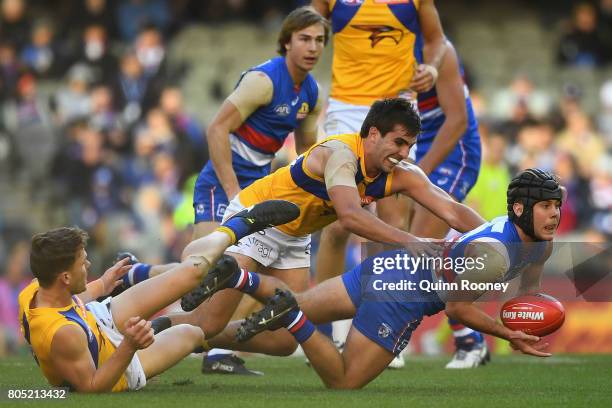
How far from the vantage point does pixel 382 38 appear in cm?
989

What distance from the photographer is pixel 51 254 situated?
7.36 meters

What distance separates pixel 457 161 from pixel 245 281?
2.83 metres

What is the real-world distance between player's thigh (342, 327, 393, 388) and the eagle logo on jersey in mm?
2728

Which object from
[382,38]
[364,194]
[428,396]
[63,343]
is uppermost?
[382,38]

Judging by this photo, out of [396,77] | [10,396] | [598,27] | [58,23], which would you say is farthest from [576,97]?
[10,396]

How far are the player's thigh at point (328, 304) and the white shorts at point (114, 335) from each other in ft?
3.88

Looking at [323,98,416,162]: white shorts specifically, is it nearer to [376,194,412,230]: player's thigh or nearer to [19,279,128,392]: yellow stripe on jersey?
[376,194,412,230]: player's thigh

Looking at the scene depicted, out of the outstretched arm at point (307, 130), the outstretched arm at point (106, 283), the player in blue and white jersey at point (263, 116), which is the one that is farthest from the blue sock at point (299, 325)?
the outstretched arm at point (307, 130)

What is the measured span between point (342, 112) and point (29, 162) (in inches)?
338

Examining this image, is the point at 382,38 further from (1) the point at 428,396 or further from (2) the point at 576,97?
(2) the point at 576,97

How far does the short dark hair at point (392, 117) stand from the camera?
26.4 ft

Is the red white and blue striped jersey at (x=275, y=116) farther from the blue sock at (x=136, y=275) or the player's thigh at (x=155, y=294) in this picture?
the player's thigh at (x=155, y=294)

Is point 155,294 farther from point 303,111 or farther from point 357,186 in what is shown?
point 303,111

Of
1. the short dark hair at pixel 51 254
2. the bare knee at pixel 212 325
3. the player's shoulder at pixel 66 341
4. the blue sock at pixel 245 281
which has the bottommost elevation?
the bare knee at pixel 212 325
